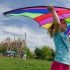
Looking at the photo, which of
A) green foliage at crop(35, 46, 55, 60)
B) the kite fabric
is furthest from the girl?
green foliage at crop(35, 46, 55, 60)

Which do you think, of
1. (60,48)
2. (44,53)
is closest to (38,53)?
(44,53)

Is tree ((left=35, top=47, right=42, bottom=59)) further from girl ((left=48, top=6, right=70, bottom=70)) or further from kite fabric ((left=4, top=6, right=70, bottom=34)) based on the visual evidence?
girl ((left=48, top=6, right=70, bottom=70))

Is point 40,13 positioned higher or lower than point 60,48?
higher

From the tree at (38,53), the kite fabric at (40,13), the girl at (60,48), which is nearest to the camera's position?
the girl at (60,48)

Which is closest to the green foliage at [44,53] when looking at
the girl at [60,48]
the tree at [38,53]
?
the tree at [38,53]

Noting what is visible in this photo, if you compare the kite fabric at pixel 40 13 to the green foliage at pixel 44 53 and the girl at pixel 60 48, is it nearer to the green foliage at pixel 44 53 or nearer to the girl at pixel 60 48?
the girl at pixel 60 48

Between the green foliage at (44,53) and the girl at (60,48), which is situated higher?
the green foliage at (44,53)

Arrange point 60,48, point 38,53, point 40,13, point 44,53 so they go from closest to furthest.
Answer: point 60,48 < point 40,13 < point 38,53 < point 44,53

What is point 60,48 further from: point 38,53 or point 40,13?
point 38,53

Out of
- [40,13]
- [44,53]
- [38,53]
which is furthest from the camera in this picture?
[44,53]

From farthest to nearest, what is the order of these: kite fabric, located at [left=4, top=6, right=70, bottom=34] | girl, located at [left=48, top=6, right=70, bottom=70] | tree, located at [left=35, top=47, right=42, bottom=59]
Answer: tree, located at [left=35, top=47, right=42, bottom=59], kite fabric, located at [left=4, top=6, right=70, bottom=34], girl, located at [left=48, top=6, right=70, bottom=70]

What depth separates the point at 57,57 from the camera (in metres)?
6.78

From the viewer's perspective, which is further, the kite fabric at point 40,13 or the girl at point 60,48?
the kite fabric at point 40,13

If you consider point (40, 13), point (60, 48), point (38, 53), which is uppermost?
point (38, 53)
